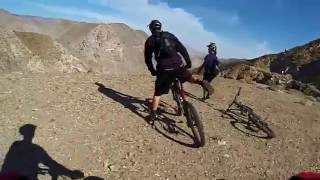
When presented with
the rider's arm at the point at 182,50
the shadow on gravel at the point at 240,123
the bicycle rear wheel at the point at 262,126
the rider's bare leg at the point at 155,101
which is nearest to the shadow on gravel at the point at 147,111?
the rider's bare leg at the point at 155,101

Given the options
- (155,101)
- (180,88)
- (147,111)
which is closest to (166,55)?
(180,88)

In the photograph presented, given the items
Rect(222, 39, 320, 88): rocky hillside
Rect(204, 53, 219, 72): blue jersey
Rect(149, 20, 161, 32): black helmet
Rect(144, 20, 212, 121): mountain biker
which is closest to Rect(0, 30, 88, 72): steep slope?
Rect(204, 53, 219, 72): blue jersey

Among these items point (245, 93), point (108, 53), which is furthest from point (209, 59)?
point (108, 53)

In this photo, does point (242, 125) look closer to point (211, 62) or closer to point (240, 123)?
point (240, 123)

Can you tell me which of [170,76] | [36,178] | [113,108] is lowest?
[36,178]

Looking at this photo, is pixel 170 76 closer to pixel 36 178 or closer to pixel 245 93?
pixel 36 178

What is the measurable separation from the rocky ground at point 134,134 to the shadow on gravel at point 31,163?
138 mm

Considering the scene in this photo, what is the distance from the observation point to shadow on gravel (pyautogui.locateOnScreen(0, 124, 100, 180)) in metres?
→ 8.77

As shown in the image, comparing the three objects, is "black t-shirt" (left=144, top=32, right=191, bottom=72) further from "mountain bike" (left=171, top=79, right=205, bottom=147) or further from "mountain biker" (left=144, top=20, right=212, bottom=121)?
"mountain bike" (left=171, top=79, right=205, bottom=147)

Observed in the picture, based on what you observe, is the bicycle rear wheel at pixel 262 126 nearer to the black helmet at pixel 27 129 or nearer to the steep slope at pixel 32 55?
the black helmet at pixel 27 129

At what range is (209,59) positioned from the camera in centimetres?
1597

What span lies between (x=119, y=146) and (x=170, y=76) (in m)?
1.77

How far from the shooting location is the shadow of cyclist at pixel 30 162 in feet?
28.8

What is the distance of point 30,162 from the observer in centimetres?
912
